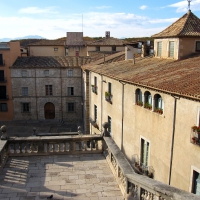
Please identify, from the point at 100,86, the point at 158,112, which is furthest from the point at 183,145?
the point at 100,86

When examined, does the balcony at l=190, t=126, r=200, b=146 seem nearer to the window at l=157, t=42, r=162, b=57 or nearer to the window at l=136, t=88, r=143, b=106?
the window at l=136, t=88, r=143, b=106

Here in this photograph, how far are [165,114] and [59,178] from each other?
268 inches

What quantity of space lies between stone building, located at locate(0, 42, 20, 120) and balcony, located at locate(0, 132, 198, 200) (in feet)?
107

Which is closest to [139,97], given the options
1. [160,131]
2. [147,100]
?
[147,100]

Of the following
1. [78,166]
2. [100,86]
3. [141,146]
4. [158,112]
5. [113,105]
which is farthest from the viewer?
[100,86]

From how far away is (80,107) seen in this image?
4362 centimetres

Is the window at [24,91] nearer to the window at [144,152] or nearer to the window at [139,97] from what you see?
the window at [139,97]

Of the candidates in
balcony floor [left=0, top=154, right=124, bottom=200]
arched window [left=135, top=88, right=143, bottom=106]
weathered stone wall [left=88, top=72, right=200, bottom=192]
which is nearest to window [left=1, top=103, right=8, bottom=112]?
weathered stone wall [left=88, top=72, right=200, bottom=192]

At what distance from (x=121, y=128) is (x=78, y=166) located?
9794 mm

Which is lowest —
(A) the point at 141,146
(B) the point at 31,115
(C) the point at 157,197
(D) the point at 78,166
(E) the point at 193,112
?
(B) the point at 31,115

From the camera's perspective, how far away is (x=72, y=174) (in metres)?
9.93

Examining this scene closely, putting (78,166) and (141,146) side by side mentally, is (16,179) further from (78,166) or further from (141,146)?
(141,146)

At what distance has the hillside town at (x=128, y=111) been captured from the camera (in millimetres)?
10406

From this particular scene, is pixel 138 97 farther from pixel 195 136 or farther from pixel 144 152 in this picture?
pixel 195 136
